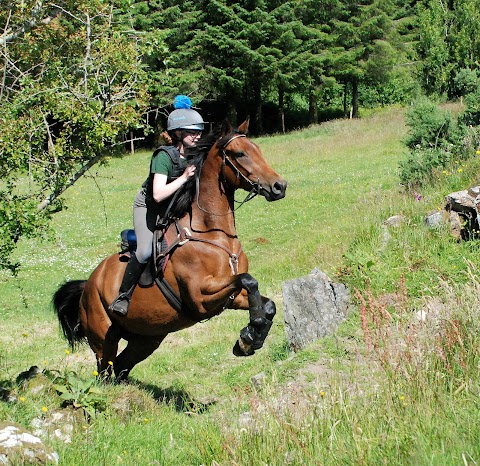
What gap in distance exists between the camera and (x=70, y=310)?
955 cm

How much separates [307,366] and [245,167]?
2582 millimetres

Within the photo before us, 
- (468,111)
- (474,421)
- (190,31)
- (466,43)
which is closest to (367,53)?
(466,43)

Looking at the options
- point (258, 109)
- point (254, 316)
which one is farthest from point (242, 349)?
point (258, 109)

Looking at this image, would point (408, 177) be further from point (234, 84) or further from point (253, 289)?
point (234, 84)

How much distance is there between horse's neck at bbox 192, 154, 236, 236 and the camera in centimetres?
783

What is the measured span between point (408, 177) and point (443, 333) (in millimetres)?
11713

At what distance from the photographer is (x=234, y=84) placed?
2122 inches

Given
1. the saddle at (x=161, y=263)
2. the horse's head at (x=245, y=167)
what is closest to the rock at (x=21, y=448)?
the saddle at (x=161, y=263)

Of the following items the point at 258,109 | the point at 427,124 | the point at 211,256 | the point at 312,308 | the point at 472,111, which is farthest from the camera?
the point at 258,109

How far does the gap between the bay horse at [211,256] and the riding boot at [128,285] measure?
8 centimetres

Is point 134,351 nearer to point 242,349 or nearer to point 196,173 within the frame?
point 242,349

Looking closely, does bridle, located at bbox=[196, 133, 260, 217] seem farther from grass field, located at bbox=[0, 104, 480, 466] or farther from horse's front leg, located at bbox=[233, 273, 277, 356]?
grass field, located at bbox=[0, 104, 480, 466]

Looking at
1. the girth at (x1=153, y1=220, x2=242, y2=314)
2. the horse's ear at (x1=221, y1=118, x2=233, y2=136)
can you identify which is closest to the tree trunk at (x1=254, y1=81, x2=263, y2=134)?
the horse's ear at (x1=221, y1=118, x2=233, y2=136)

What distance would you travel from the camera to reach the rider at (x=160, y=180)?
780 centimetres
